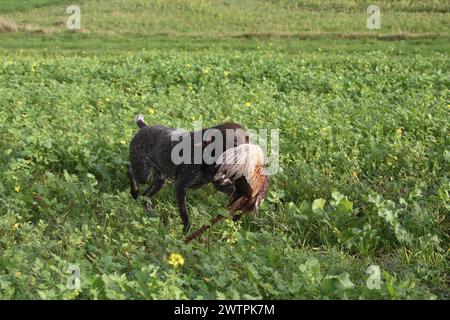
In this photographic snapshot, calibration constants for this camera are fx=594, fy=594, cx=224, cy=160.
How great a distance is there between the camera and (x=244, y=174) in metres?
4.98

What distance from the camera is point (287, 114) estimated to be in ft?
27.5

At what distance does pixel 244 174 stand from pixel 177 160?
2.60ft

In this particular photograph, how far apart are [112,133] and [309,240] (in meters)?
3.33

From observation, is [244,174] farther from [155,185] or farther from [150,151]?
[155,185]

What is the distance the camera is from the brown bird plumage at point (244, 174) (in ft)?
15.9

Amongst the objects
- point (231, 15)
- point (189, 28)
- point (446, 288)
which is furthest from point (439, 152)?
point (231, 15)

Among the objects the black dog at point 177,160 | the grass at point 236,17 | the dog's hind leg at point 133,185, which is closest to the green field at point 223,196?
the dog's hind leg at point 133,185

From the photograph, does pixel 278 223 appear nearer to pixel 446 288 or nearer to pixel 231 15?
pixel 446 288

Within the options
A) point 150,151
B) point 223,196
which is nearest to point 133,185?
point 150,151

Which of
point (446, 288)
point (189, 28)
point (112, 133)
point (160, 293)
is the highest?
point (189, 28)

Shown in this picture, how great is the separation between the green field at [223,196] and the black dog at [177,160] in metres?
0.25

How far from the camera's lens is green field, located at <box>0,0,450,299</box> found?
436cm

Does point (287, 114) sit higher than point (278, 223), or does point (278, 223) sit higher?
point (287, 114)

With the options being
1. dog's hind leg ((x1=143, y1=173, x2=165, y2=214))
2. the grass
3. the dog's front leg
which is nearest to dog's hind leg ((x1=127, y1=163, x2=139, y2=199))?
dog's hind leg ((x1=143, y1=173, x2=165, y2=214))
